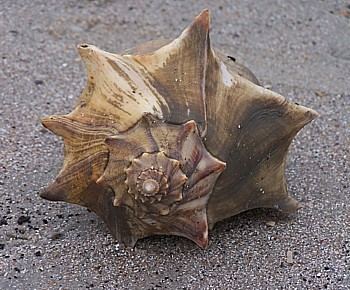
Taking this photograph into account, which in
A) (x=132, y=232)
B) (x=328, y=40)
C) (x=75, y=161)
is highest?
(x=75, y=161)

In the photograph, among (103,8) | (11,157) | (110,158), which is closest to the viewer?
(110,158)

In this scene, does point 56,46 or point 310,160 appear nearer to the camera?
point 310,160

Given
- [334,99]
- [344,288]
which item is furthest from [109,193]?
[334,99]

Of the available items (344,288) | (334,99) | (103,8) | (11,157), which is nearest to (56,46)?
(103,8)

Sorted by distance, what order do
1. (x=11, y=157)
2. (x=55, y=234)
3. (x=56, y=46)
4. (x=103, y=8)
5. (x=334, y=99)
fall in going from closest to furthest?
(x=55, y=234), (x=11, y=157), (x=334, y=99), (x=56, y=46), (x=103, y=8)

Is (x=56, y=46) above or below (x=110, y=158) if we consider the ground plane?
below

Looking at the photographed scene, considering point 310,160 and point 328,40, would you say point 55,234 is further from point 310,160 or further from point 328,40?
point 328,40

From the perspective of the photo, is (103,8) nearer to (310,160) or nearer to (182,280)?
(310,160)
